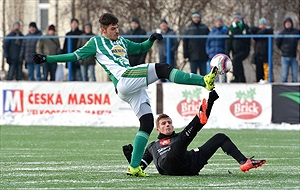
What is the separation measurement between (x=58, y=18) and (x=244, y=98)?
51.3 ft

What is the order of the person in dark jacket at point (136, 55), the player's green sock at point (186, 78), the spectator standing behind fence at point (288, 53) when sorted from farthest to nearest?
the person in dark jacket at point (136, 55)
the spectator standing behind fence at point (288, 53)
the player's green sock at point (186, 78)

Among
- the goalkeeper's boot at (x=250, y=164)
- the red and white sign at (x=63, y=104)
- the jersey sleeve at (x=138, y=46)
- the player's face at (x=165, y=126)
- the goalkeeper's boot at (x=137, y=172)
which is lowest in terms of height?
the red and white sign at (x=63, y=104)

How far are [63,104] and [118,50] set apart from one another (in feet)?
42.4

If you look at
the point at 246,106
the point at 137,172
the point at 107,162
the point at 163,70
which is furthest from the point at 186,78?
the point at 246,106

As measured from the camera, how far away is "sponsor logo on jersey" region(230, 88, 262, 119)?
2298cm

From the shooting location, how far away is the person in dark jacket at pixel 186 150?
11172 millimetres

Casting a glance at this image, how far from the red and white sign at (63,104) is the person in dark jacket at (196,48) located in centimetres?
122

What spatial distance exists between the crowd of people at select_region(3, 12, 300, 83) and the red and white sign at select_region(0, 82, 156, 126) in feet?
1.67

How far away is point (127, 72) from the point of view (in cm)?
1152

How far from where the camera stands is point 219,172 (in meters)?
12.3

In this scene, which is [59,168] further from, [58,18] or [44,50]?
[58,18]

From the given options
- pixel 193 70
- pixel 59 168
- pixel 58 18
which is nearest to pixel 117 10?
pixel 58 18

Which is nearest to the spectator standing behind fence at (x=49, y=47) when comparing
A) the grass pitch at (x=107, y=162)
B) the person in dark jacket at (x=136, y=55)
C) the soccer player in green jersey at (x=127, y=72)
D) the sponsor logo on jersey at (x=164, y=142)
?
the person in dark jacket at (x=136, y=55)

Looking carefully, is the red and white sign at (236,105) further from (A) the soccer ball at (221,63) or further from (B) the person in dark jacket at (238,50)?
(A) the soccer ball at (221,63)
